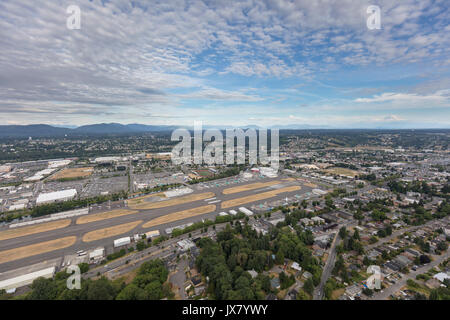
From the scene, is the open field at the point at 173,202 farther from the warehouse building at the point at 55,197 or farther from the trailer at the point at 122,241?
the warehouse building at the point at 55,197

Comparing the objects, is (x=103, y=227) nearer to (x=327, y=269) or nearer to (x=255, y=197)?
(x=255, y=197)

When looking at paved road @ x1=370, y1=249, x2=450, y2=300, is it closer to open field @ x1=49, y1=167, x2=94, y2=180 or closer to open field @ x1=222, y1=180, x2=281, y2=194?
open field @ x1=222, y1=180, x2=281, y2=194

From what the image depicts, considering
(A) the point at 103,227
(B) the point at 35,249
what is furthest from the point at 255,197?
(B) the point at 35,249

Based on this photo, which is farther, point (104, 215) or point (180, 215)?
point (104, 215)

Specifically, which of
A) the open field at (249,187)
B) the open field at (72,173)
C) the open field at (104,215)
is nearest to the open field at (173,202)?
the open field at (104,215)

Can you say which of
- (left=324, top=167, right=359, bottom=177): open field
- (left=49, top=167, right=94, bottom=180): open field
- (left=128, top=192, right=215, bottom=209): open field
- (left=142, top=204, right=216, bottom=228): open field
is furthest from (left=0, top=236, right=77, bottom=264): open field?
(left=324, top=167, right=359, bottom=177): open field
